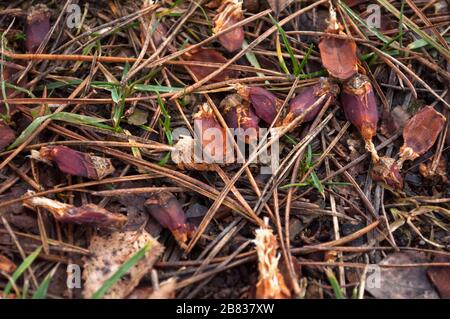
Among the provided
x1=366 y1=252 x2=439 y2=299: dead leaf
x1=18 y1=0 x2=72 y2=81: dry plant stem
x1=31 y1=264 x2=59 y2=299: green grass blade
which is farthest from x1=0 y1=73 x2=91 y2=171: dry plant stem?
x1=366 y1=252 x2=439 y2=299: dead leaf

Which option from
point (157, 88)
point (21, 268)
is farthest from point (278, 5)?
point (21, 268)

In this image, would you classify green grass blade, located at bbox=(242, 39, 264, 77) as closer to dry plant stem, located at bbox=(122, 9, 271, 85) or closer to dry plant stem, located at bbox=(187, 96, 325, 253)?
dry plant stem, located at bbox=(122, 9, 271, 85)

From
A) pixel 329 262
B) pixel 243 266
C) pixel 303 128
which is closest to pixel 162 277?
pixel 243 266

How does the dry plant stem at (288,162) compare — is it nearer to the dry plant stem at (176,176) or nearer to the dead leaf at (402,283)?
the dry plant stem at (176,176)

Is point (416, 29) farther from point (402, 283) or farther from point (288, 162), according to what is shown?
point (402, 283)

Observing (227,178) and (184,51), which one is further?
(184,51)

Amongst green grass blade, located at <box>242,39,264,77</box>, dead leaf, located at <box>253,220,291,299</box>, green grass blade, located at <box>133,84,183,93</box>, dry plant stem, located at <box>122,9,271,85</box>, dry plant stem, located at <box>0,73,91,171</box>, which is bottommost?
dead leaf, located at <box>253,220,291,299</box>

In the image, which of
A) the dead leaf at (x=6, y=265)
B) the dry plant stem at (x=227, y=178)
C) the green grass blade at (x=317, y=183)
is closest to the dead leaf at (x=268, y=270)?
the dry plant stem at (x=227, y=178)
